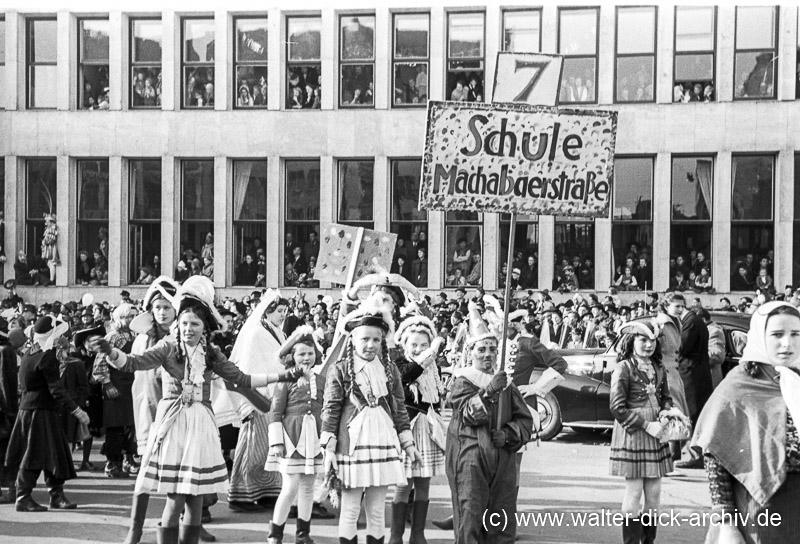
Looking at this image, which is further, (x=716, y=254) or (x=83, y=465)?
(x=716, y=254)

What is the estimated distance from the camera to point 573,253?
26703 millimetres

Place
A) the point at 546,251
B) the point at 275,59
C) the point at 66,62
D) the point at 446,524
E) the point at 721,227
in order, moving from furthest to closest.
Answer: the point at 66,62 < the point at 275,59 < the point at 546,251 < the point at 721,227 < the point at 446,524

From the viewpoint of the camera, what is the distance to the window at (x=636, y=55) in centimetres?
2634

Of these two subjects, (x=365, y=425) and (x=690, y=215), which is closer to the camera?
(x=365, y=425)

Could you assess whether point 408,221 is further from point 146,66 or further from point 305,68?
point 146,66

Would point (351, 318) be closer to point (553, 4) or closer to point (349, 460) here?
point (349, 460)

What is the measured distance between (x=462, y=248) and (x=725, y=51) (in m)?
7.53

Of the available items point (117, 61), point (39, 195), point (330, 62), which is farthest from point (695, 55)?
point (39, 195)

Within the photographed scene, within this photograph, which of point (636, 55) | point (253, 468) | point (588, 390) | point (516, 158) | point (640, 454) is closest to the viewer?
point (516, 158)

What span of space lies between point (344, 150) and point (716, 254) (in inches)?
357

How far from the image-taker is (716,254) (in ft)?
85.7

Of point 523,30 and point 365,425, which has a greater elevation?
point 523,30

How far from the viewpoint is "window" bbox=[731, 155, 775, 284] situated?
26.2m

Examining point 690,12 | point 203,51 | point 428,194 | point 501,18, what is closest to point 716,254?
point 690,12
